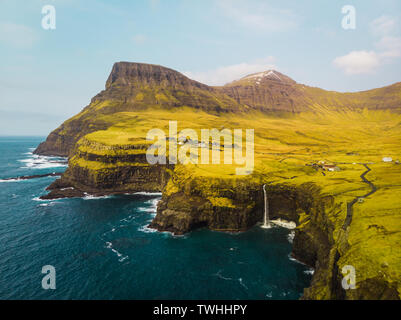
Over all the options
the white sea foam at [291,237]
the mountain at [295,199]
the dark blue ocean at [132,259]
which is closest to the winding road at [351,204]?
the mountain at [295,199]

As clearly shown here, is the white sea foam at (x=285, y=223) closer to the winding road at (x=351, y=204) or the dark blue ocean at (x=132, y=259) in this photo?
the dark blue ocean at (x=132, y=259)

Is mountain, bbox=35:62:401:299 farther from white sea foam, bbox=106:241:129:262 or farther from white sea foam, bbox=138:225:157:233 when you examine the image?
white sea foam, bbox=106:241:129:262

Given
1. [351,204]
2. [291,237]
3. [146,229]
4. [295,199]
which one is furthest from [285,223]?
[146,229]

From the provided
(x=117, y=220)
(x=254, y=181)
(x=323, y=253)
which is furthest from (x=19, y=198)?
(x=323, y=253)

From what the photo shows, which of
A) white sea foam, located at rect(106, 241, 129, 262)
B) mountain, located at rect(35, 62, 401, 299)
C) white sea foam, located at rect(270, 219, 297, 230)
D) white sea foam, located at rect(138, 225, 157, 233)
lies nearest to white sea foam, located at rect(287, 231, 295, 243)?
white sea foam, located at rect(270, 219, 297, 230)

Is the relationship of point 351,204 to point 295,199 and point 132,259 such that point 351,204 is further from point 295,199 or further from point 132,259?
point 132,259

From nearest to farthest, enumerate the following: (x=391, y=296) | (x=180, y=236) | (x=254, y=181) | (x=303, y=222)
→ (x=391, y=296) → (x=303, y=222) → (x=180, y=236) → (x=254, y=181)

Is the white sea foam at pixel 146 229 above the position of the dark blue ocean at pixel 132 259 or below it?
above

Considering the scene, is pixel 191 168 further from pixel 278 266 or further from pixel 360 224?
pixel 360 224

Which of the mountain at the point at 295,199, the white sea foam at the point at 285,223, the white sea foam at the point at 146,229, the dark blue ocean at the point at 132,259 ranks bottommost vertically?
the dark blue ocean at the point at 132,259

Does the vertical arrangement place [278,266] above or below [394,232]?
below
